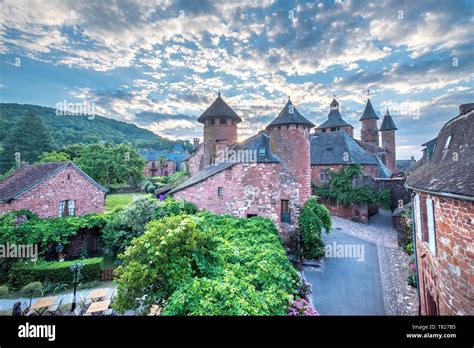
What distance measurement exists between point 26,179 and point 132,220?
8.00 metres

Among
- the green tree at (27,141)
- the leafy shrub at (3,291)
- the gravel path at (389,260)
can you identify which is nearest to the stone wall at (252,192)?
the gravel path at (389,260)

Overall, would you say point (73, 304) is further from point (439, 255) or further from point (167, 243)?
point (439, 255)

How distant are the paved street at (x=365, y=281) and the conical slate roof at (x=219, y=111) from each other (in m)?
11.5

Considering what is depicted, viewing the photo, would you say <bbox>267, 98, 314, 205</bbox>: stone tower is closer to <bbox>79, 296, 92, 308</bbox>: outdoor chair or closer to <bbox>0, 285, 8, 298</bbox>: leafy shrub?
<bbox>79, 296, 92, 308</bbox>: outdoor chair

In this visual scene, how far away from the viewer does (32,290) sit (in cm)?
805

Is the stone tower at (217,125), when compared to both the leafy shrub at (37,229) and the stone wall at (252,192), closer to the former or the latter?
the stone wall at (252,192)

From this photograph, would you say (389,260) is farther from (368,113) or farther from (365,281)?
(368,113)

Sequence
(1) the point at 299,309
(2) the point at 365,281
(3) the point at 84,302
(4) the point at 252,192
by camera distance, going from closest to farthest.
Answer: (1) the point at 299,309
(3) the point at 84,302
(2) the point at 365,281
(4) the point at 252,192

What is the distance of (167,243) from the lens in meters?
4.12

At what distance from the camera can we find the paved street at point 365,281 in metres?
7.47

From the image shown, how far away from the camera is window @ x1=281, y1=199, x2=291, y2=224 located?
11617mm

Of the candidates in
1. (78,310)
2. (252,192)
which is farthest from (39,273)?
(252,192)

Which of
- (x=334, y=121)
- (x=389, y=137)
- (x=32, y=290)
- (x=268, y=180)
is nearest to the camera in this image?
(x=32, y=290)
